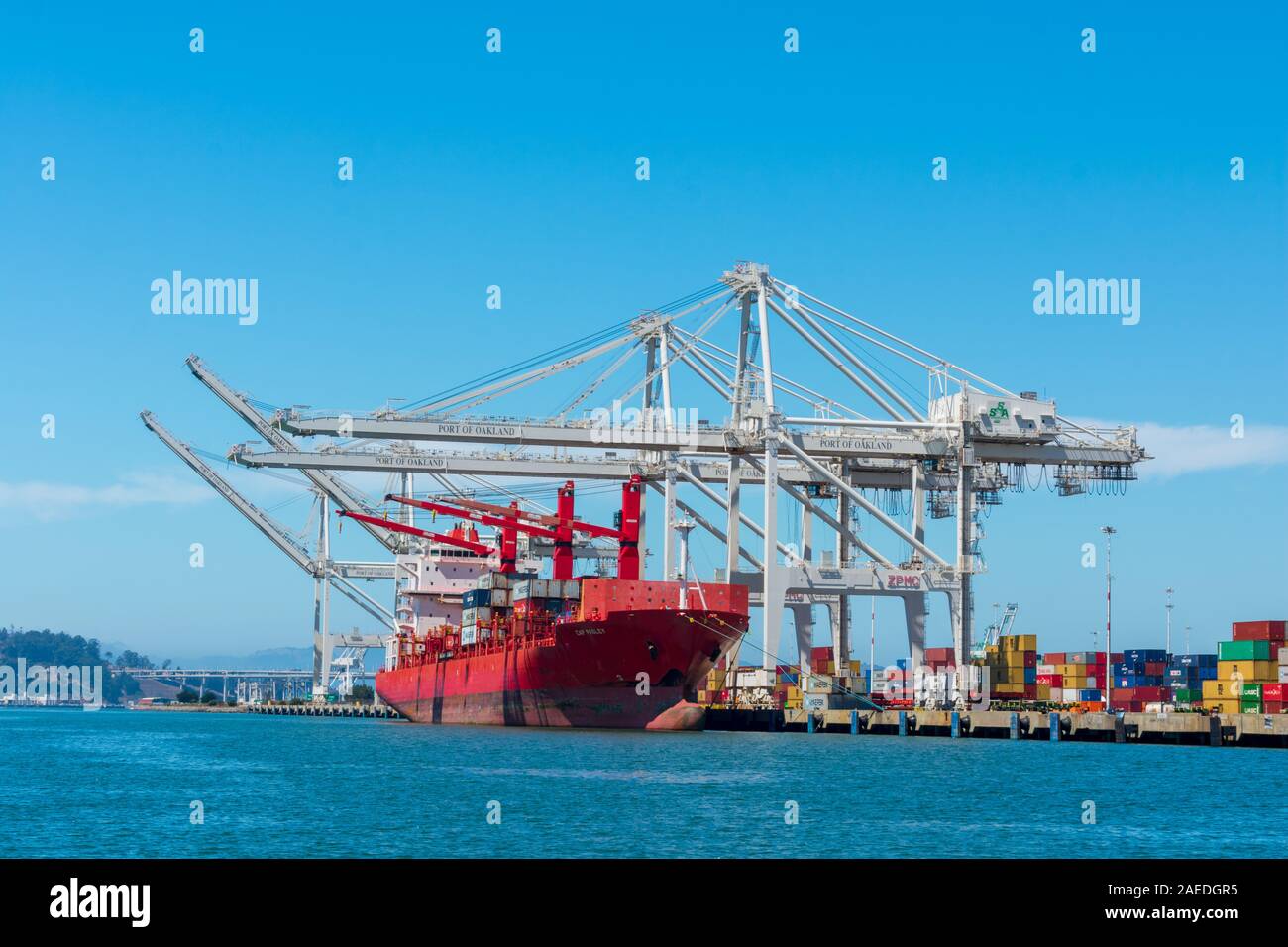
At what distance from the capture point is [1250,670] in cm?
5478

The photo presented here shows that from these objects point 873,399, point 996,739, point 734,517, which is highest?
point 873,399

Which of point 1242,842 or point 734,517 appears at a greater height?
point 734,517

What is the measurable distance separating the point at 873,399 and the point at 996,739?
13086 millimetres

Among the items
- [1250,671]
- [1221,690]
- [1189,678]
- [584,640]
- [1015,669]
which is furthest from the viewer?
[1189,678]

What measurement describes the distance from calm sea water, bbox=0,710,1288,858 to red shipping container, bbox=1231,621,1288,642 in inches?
360

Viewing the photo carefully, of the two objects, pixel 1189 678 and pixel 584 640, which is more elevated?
pixel 584 640

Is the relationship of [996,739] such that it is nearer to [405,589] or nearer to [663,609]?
[663,609]

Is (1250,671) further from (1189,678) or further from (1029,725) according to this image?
(1189,678)

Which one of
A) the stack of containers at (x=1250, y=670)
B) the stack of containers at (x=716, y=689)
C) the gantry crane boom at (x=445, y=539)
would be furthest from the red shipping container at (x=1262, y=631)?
the gantry crane boom at (x=445, y=539)

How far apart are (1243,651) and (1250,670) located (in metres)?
0.78

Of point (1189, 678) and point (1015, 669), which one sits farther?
point (1189, 678)

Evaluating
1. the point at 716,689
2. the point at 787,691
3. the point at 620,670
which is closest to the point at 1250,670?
the point at 787,691

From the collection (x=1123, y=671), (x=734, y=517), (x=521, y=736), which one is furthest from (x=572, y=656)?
(x=1123, y=671)
